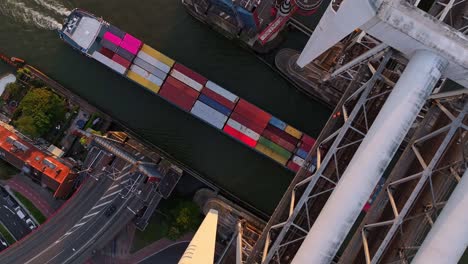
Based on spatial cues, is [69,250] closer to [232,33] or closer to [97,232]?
[97,232]

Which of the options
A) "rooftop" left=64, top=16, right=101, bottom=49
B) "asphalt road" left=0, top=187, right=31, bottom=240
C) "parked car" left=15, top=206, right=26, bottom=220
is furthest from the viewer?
Result: "parked car" left=15, top=206, right=26, bottom=220

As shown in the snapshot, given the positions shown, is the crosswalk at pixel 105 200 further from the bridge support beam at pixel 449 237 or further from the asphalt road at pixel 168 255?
A: the bridge support beam at pixel 449 237

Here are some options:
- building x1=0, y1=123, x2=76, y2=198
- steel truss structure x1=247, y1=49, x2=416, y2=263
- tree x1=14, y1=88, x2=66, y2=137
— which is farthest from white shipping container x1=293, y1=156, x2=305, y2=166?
tree x1=14, y1=88, x2=66, y2=137

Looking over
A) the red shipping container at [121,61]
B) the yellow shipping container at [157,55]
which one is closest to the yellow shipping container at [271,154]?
the yellow shipping container at [157,55]

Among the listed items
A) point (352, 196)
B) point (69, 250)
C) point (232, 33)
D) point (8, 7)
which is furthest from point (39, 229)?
point (352, 196)

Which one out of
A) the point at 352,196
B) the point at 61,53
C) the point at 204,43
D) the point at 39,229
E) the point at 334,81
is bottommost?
the point at 39,229

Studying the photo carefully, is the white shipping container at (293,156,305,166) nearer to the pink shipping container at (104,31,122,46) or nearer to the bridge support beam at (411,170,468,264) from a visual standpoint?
the bridge support beam at (411,170,468,264)
